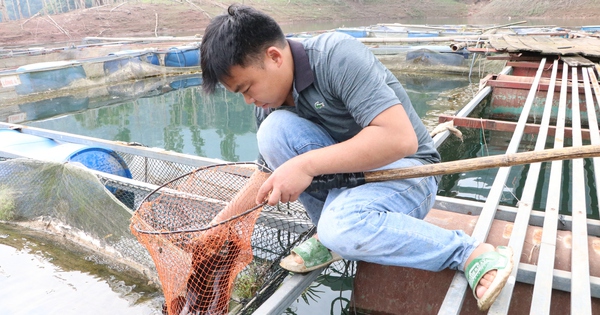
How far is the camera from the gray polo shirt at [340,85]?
1.48m

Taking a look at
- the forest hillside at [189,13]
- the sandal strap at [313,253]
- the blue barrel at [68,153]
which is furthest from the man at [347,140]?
the forest hillside at [189,13]

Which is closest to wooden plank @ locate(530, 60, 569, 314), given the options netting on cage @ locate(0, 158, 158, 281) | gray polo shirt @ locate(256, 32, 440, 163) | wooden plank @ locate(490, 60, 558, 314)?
wooden plank @ locate(490, 60, 558, 314)

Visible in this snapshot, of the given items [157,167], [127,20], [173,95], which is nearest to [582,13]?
[127,20]

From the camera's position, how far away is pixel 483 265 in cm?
146

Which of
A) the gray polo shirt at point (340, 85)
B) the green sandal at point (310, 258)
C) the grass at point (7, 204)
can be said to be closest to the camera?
the gray polo shirt at point (340, 85)

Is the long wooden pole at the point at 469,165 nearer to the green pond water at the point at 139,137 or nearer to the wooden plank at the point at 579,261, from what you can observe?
the wooden plank at the point at 579,261

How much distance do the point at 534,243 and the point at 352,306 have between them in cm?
88

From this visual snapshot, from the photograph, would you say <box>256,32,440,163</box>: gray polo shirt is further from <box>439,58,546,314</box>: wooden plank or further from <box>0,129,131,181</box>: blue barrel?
<box>0,129,131,181</box>: blue barrel

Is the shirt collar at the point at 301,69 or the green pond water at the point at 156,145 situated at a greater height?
the shirt collar at the point at 301,69

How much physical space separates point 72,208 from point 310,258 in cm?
195

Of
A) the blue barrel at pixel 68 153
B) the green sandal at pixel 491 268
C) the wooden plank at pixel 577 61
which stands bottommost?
the blue barrel at pixel 68 153

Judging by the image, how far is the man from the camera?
4.81 ft

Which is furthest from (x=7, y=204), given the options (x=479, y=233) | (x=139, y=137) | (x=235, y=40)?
(x=139, y=137)

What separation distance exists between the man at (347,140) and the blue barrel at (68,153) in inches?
97.4
